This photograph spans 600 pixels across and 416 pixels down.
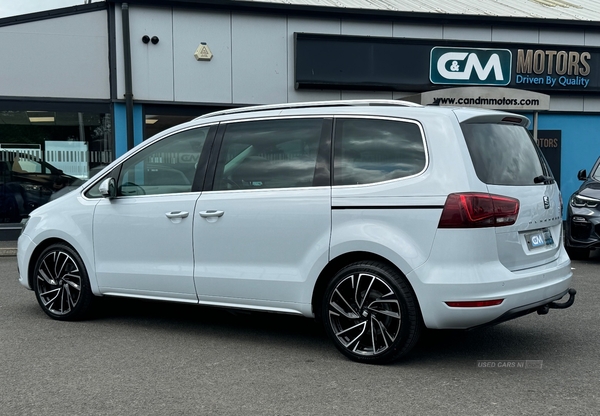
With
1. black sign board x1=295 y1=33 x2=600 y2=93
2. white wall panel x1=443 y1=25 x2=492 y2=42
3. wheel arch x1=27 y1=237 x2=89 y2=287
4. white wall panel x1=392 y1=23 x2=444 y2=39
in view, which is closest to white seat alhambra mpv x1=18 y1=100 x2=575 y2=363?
wheel arch x1=27 y1=237 x2=89 y2=287

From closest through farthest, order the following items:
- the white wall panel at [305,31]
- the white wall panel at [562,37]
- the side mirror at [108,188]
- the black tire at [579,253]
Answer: the side mirror at [108,188] < the black tire at [579,253] < the white wall panel at [305,31] < the white wall panel at [562,37]

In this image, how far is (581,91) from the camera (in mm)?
15711

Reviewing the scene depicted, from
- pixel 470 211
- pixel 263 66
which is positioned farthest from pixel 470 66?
pixel 470 211

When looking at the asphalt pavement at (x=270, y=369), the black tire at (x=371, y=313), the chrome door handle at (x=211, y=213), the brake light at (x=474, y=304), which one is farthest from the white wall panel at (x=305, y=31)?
the brake light at (x=474, y=304)

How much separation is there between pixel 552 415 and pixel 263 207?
2405 millimetres

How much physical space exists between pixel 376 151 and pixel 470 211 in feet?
2.68

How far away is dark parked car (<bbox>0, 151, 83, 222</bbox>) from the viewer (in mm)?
13055

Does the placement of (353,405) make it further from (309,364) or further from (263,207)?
(263,207)

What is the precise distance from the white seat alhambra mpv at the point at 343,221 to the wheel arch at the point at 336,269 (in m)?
0.02

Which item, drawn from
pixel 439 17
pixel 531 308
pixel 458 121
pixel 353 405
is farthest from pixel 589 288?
pixel 439 17

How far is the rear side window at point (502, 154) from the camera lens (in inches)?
183

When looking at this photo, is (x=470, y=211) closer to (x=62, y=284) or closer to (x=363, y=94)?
(x=62, y=284)

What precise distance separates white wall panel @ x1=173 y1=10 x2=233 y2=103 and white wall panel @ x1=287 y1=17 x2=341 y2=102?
4.18 feet

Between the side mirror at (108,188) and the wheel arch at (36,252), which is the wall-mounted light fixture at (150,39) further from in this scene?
the side mirror at (108,188)
